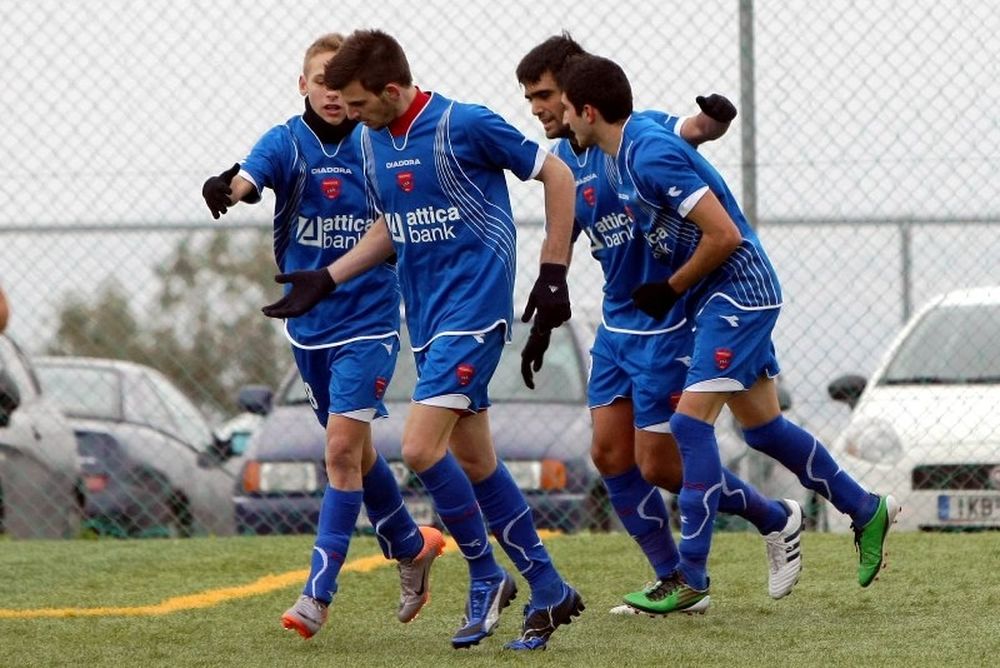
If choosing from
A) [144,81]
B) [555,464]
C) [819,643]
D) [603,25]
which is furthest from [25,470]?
[819,643]

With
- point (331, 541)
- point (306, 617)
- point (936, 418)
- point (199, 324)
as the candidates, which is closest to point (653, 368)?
point (331, 541)

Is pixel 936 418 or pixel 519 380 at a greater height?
pixel 936 418

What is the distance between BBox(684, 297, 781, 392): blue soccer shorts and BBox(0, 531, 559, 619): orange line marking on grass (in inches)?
68.0

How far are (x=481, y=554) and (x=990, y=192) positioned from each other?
14.2 feet

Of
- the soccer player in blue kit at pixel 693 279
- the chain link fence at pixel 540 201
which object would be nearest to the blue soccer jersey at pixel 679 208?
the soccer player in blue kit at pixel 693 279

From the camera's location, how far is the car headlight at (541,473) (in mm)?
9758

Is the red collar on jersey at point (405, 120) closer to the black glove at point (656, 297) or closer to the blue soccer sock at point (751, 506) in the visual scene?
the black glove at point (656, 297)

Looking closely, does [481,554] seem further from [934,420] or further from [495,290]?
[934,420]

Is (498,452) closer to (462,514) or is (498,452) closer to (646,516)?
(646,516)

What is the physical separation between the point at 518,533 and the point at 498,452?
12.1ft

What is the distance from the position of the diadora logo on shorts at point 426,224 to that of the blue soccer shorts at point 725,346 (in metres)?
0.99

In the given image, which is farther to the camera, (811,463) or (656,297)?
(811,463)

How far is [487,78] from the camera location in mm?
9688

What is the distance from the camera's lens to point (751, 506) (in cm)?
Result: 678
